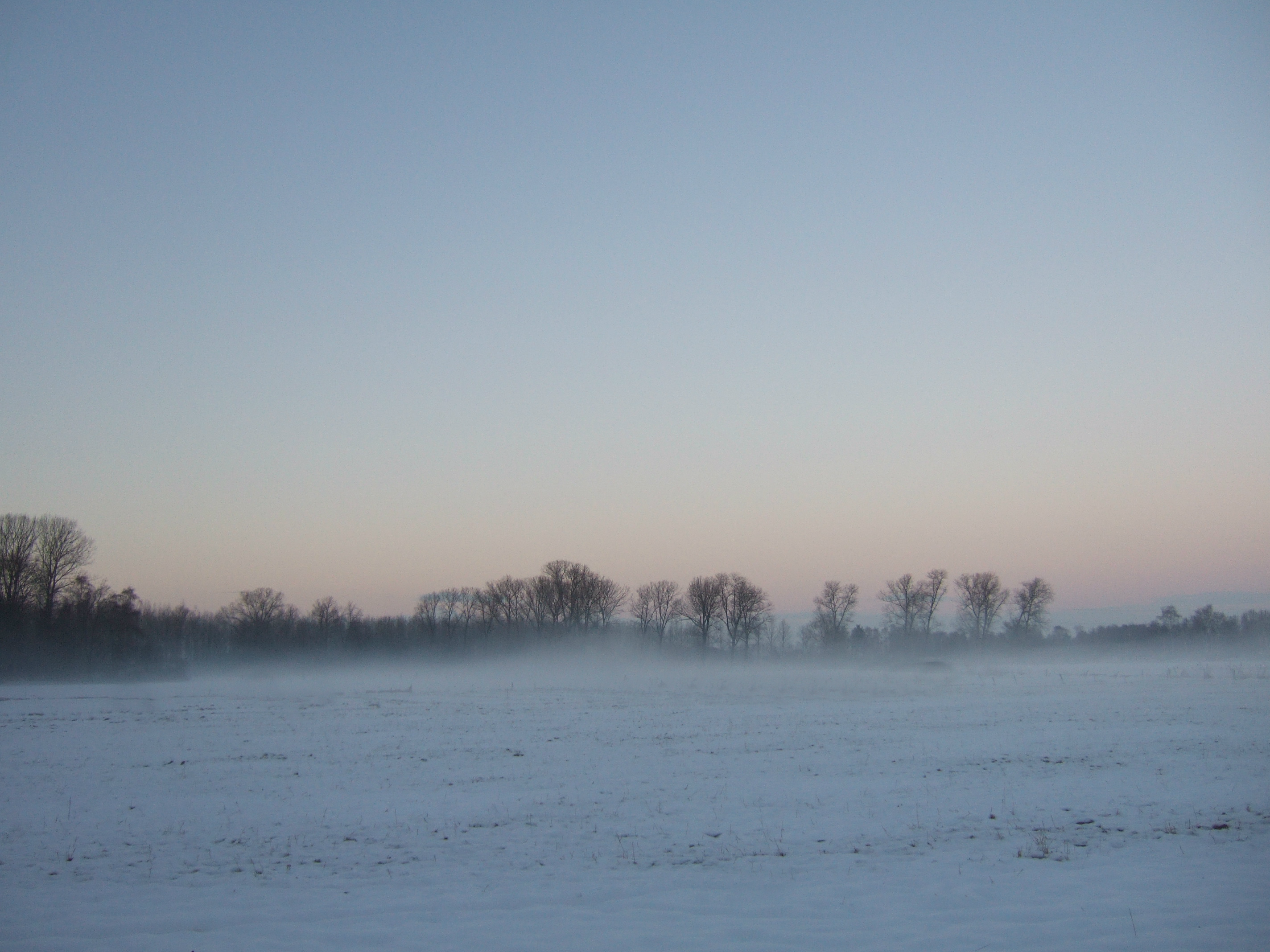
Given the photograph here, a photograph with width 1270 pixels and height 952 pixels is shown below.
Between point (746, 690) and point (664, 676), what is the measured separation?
793 inches

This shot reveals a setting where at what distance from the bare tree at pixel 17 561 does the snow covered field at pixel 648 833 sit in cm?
6154

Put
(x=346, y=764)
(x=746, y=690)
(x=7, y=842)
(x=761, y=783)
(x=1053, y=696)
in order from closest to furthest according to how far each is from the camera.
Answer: (x=7, y=842) < (x=761, y=783) < (x=346, y=764) < (x=1053, y=696) < (x=746, y=690)

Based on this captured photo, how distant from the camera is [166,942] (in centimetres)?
771

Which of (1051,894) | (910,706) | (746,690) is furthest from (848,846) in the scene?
(746,690)

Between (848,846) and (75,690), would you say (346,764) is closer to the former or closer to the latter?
(848,846)

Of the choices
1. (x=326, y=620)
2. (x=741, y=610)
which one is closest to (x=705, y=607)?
(x=741, y=610)

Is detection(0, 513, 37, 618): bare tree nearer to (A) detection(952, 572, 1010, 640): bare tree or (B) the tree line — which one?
(B) the tree line

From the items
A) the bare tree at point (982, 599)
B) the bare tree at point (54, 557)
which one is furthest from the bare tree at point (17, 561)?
the bare tree at point (982, 599)

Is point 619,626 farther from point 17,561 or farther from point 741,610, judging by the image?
point 17,561

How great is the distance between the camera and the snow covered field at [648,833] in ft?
26.2

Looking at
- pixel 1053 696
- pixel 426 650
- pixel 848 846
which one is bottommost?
pixel 426 650

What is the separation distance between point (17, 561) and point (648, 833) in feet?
298

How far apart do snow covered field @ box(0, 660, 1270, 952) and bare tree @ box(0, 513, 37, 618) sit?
202 feet

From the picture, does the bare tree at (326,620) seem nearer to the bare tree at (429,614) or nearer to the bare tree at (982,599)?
the bare tree at (429,614)
